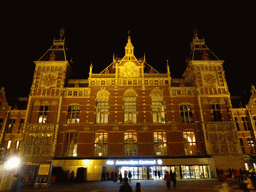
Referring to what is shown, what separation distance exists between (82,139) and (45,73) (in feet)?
42.4

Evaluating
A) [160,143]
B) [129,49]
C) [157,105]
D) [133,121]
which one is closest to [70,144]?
[133,121]

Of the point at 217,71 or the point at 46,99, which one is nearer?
the point at 46,99

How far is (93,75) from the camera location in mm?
30844

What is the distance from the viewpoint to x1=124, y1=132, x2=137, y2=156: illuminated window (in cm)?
2681

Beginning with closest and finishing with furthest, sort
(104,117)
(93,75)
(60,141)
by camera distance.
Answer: (60,141) → (104,117) → (93,75)

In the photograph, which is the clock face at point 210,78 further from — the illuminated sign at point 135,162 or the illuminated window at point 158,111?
the illuminated sign at point 135,162

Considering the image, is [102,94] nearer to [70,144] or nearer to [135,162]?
[70,144]

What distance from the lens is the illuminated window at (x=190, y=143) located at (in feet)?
88.5

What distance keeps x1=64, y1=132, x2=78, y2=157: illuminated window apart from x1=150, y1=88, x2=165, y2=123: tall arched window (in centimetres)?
1249

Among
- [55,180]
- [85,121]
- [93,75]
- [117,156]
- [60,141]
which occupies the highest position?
[93,75]

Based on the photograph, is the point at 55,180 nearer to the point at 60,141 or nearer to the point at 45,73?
the point at 60,141

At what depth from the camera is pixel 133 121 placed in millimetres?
28812

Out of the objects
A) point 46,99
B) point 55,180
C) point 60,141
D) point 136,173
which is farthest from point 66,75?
point 136,173

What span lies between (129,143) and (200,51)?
21.4m
